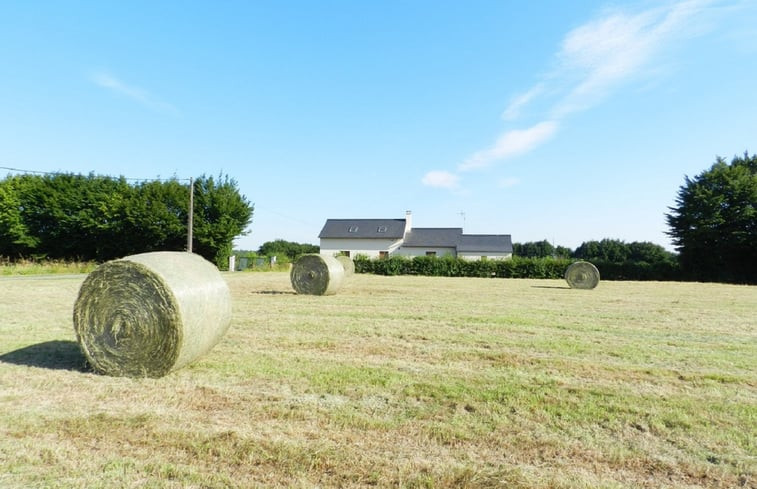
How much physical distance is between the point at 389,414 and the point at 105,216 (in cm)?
3463

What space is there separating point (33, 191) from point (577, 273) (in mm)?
37579

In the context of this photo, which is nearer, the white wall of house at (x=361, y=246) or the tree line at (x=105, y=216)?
the tree line at (x=105, y=216)

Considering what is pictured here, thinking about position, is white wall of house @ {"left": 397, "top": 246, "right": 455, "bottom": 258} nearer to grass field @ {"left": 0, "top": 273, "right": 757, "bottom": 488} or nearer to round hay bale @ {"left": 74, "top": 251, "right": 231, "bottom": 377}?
grass field @ {"left": 0, "top": 273, "right": 757, "bottom": 488}

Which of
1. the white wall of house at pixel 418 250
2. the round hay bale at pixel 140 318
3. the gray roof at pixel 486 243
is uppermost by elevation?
the gray roof at pixel 486 243

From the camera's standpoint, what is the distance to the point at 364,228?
50281mm

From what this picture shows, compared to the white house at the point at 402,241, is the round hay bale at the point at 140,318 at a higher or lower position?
lower

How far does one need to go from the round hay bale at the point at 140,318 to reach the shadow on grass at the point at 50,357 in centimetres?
44

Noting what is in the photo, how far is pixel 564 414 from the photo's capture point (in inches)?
163

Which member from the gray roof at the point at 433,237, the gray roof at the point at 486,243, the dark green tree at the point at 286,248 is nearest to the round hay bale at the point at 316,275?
the gray roof at the point at 433,237

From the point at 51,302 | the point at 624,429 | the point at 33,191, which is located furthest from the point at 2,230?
the point at 624,429

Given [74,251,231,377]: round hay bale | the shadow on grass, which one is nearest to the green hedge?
the shadow on grass

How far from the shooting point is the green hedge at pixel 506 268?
115 feet

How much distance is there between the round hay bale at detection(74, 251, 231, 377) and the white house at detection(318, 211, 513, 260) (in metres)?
41.3

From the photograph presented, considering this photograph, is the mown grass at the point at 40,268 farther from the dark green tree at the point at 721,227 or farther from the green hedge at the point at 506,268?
the dark green tree at the point at 721,227
